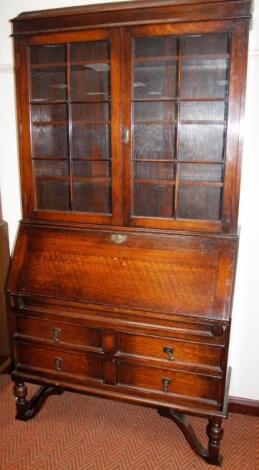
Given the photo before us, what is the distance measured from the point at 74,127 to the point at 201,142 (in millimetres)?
639

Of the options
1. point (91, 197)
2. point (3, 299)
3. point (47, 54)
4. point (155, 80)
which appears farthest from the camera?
point (3, 299)

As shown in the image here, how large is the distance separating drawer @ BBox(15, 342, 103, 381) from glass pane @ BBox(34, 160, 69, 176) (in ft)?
2.95

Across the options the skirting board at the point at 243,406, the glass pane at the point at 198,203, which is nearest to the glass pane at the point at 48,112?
the glass pane at the point at 198,203

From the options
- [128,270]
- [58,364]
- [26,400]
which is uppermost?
[128,270]

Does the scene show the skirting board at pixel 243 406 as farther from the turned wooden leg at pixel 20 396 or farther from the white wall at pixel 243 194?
the turned wooden leg at pixel 20 396

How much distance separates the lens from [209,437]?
174 centimetres

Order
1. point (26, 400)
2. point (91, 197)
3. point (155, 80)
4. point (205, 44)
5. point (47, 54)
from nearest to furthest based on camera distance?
point (205, 44) → point (155, 80) → point (47, 54) → point (91, 197) → point (26, 400)

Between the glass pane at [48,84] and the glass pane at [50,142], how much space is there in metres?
0.15

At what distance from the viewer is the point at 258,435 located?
Result: 1.95 meters

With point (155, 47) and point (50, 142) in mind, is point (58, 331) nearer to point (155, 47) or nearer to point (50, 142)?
point (50, 142)

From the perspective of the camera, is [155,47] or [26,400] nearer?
[155,47]

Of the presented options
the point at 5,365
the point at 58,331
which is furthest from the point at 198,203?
the point at 5,365

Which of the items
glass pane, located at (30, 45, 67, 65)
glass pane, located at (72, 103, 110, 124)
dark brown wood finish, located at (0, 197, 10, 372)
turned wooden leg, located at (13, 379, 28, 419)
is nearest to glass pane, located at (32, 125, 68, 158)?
glass pane, located at (72, 103, 110, 124)

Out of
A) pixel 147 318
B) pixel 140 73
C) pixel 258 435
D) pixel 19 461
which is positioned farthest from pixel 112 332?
pixel 140 73
